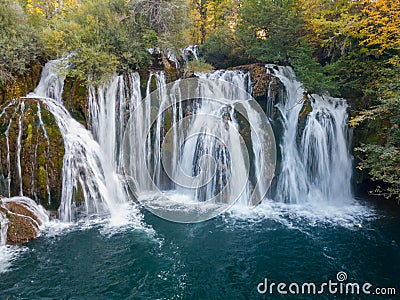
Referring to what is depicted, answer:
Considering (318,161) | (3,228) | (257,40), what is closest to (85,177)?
(3,228)

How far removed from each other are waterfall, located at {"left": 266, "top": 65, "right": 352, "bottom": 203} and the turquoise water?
50.2 inches

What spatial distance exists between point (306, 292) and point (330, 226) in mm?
2902

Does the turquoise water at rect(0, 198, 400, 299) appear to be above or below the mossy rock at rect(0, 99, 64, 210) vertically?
below

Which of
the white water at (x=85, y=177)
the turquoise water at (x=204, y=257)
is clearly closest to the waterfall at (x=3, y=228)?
the turquoise water at (x=204, y=257)

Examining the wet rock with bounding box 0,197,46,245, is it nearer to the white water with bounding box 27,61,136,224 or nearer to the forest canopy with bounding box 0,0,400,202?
the white water with bounding box 27,61,136,224

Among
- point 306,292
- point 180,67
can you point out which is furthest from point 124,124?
point 306,292

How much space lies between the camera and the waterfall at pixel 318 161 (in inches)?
363

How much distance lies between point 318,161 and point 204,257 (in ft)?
18.2

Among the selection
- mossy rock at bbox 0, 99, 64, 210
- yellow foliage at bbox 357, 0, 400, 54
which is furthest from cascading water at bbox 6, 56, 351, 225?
yellow foliage at bbox 357, 0, 400, 54

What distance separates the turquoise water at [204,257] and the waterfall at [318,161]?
1274mm

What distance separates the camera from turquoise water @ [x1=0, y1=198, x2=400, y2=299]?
16.9ft

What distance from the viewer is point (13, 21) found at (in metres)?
9.62

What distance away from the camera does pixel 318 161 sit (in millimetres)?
9242

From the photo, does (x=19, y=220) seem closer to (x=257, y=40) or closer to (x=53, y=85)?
(x=53, y=85)
